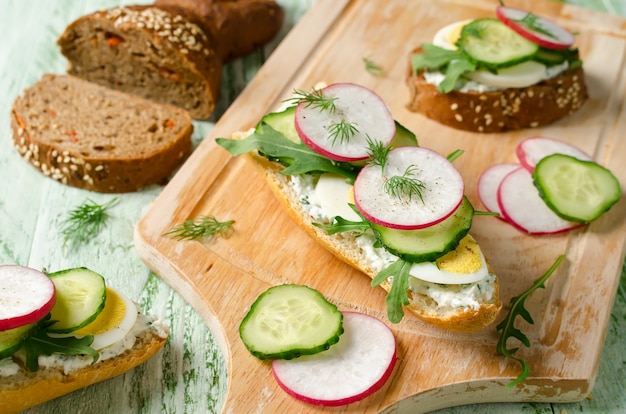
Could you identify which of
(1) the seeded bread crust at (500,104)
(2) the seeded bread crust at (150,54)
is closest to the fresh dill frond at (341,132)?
(1) the seeded bread crust at (500,104)

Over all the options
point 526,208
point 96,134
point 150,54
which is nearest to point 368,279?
point 526,208

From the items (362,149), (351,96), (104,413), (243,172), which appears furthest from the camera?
(243,172)

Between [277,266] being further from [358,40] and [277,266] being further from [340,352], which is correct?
[358,40]

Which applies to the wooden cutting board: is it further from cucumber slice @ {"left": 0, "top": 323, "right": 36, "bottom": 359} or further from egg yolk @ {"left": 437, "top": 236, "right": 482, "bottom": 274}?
cucumber slice @ {"left": 0, "top": 323, "right": 36, "bottom": 359}

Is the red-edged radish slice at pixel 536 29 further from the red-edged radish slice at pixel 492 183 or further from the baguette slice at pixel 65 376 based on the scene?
the baguette slice at pixel 65 376

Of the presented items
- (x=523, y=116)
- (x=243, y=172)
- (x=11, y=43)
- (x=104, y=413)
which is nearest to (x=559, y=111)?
(x=523, y=116)

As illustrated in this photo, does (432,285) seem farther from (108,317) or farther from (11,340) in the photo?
(11,340)

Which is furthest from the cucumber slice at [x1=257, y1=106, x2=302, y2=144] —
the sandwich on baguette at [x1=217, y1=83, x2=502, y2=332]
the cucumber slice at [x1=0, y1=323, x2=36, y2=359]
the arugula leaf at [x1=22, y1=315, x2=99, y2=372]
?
the cucumber slice at [x1=0, y1=323, x2=36, y2=359]
